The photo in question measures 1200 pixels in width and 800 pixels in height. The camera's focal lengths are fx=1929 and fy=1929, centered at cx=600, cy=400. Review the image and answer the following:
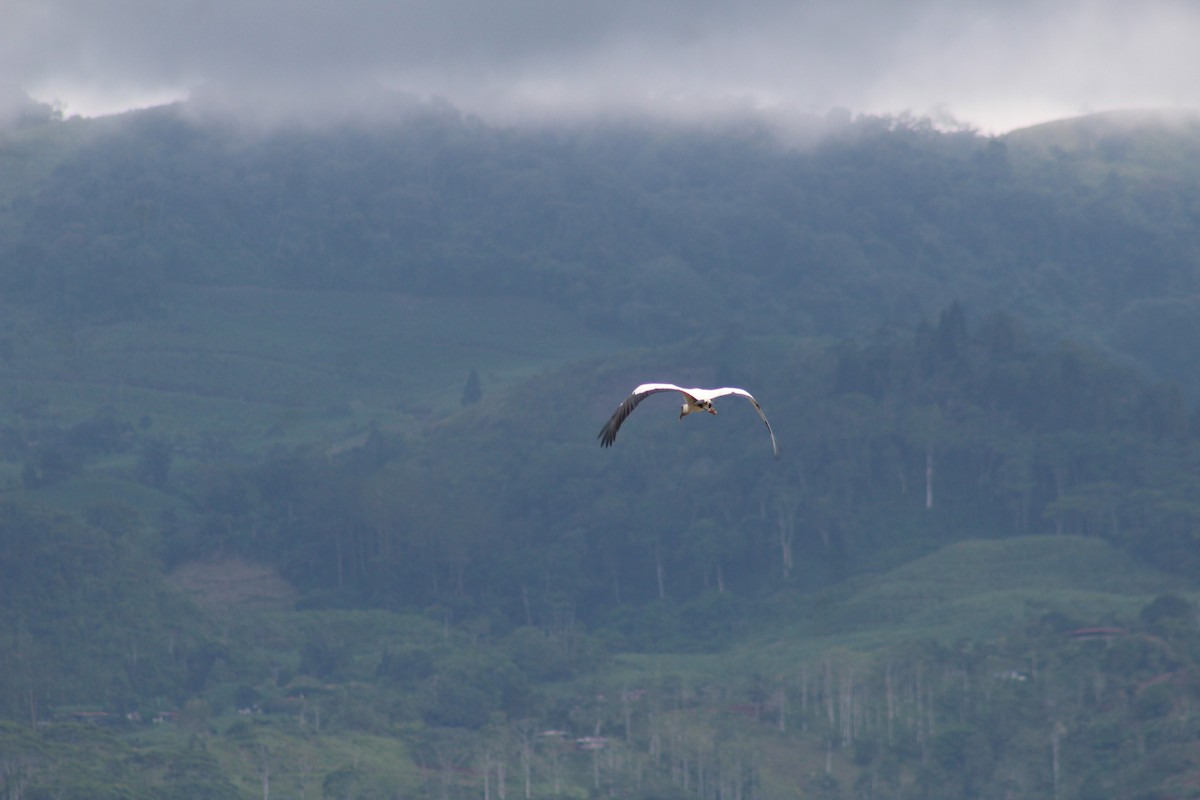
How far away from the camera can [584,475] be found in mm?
125625

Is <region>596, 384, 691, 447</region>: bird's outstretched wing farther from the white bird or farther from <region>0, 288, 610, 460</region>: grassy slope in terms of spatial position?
<region>0, 288, 610, 460</region>: grassy slope

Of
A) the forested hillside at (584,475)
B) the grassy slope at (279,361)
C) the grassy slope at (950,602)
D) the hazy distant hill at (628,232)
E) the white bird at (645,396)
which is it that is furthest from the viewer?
the hazy distant hill at (628,232)

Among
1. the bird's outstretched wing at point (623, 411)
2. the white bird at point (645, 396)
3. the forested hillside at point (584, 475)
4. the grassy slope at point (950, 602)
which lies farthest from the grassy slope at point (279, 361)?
the bird's outstretched wing at point (623, 411)

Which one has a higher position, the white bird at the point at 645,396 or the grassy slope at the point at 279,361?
the grassy slope at the point at 279,361

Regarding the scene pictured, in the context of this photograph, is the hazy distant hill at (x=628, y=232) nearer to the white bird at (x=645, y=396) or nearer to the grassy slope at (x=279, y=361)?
the grassy slope at (x=279, y=361)

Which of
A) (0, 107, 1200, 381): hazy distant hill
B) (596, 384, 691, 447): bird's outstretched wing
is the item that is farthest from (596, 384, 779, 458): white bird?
(0, 107, 1200, 381): hazy distant hill

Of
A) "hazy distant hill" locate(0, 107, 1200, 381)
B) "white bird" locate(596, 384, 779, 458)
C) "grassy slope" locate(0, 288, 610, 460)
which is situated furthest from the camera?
"hazy distant hill" locate(0, 107, 1200, 381)

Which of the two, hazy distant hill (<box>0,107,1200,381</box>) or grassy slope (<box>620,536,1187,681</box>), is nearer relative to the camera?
grassy slope (<box>620,536,1187,681</box>)

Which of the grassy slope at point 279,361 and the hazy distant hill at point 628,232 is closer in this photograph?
the grassy slope at point 279,361

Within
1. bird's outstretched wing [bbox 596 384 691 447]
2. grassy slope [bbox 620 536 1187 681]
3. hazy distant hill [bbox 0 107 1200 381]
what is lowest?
grassy slope [bbox 620 536 1187 681]

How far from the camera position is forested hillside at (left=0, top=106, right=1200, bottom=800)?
269 ft

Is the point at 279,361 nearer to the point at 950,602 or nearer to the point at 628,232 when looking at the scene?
the point at 628,232

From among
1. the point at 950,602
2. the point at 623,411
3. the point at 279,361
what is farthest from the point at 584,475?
the point at 623,411

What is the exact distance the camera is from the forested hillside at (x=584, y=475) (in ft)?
269
